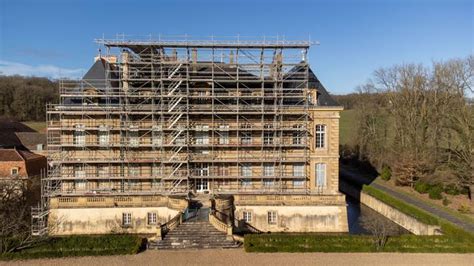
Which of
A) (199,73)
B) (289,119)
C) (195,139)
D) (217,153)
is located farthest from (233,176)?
(199,73)

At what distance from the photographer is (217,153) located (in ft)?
85.2

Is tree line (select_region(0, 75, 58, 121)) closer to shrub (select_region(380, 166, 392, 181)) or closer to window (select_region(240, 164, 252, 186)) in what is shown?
window (select_region(240, 164, 252, 186))

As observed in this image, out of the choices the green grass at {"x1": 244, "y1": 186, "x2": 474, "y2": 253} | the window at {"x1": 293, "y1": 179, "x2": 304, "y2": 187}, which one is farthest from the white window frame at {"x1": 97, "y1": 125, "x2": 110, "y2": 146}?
the window at {"x1": 293, "y1": 179, "x2": 304, "y2": 187}

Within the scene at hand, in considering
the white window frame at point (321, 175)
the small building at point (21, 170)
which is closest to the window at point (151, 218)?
the small building at point (21, 170)

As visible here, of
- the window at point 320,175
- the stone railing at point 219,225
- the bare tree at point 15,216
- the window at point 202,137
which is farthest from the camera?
the window at point 320,175

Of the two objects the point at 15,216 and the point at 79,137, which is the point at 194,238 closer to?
the point at 15,216

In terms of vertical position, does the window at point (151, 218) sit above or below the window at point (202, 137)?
below

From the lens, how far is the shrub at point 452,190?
28.0 metres

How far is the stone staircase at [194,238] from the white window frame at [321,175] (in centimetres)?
927

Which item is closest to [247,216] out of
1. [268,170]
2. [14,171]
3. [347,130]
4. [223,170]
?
[223,170]

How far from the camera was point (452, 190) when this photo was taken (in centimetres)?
2808

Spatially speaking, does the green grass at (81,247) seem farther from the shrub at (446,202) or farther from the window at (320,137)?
the shrub at (446,202)

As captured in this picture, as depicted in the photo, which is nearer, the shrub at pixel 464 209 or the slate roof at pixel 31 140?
the shrub at pixel 464 209

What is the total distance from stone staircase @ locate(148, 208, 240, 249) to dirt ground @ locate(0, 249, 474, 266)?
571 millimetres
